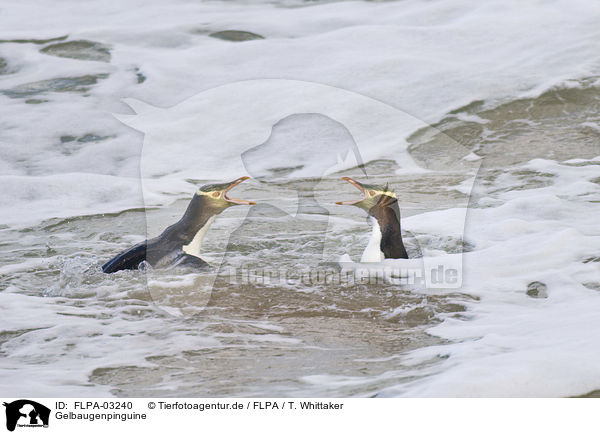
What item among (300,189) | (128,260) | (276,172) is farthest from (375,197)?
(276,172)

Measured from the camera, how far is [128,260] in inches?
198

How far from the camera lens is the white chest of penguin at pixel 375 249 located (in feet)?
17.0

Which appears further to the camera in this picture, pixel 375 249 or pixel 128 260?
pixel 375 249

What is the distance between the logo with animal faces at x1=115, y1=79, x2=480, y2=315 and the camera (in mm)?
5242

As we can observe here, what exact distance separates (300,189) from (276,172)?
53 cm

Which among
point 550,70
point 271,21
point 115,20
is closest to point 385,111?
point 550,70

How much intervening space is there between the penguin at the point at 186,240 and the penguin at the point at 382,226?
78cm
